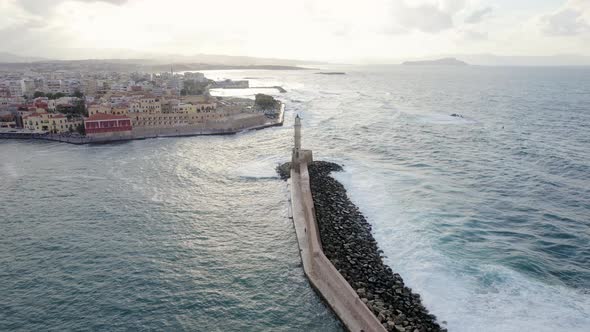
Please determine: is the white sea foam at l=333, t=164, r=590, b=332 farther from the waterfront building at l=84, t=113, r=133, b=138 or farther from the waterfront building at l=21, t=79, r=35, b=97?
the waterfront building at l=21, t=79, r=35, b=97

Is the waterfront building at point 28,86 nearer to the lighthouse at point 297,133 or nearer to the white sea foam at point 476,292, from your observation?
the lighthouse at point 297,133

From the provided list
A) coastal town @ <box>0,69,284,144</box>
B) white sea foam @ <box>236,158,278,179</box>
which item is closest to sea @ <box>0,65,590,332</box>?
white sea foam @ <box>236,158,278,179</box>

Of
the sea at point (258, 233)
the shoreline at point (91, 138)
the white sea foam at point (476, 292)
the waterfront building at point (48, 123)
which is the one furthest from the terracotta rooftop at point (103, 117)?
the white sea foam at point (476, 292)

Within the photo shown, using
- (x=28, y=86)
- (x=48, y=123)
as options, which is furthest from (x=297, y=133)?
(x=28, y=86)

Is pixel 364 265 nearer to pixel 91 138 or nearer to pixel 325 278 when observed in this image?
pixel 325 278

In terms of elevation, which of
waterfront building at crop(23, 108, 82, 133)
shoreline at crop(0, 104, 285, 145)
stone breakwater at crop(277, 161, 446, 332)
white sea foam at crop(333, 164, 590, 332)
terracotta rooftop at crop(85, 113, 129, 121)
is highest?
terracotta rooftop at crop(85, 113, 129, 121)
